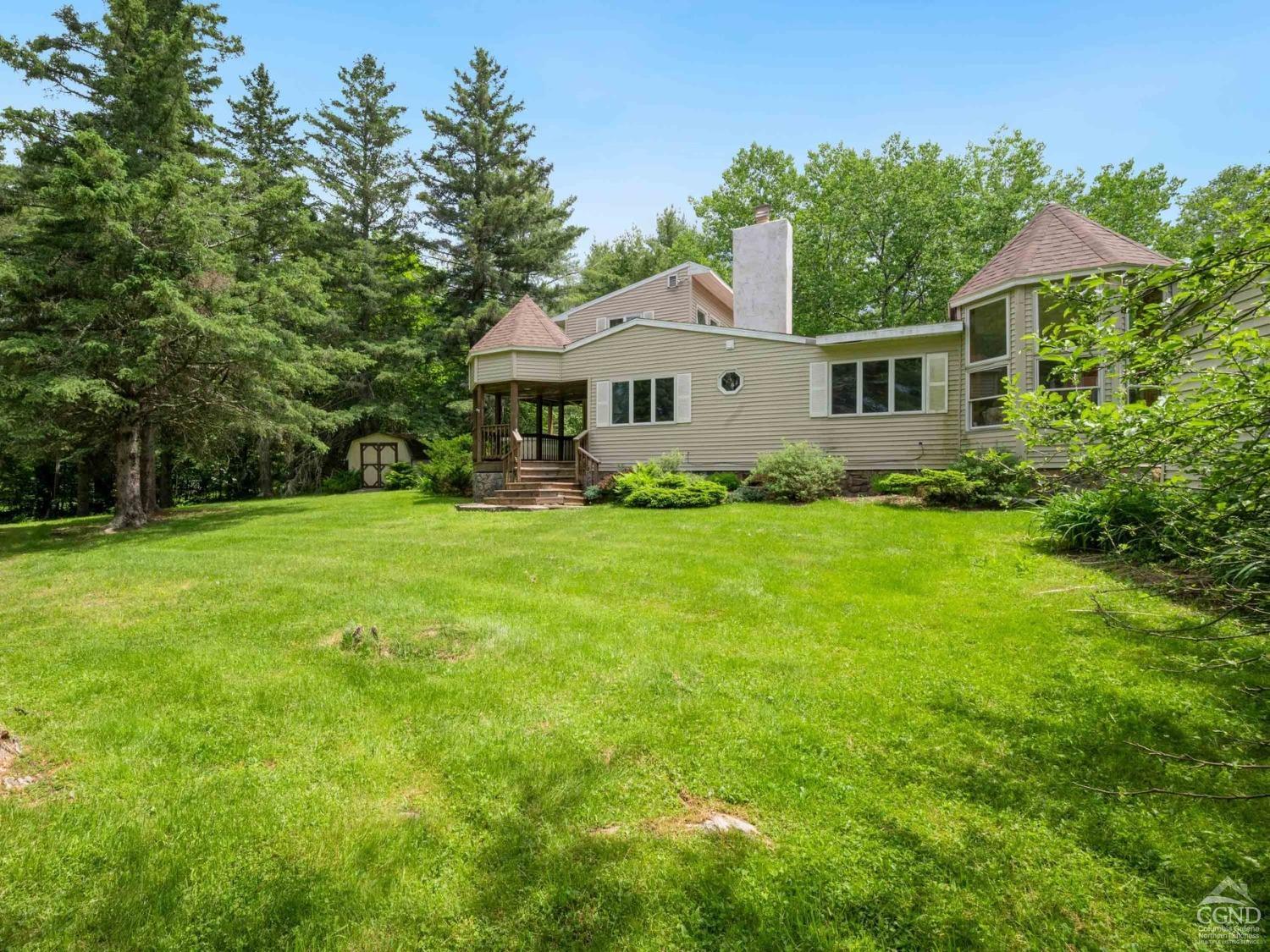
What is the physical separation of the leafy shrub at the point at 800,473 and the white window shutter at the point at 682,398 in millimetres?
3141

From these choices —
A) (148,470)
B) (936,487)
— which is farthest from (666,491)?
(148,470)

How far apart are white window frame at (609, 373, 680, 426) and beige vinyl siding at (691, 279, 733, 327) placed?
4.26 metres

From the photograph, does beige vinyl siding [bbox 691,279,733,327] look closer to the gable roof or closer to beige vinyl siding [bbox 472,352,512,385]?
beige vinyl siding [bbox 472,352,512,385]

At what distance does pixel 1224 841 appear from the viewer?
2.37 meters

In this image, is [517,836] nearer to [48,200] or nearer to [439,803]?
[439,803]

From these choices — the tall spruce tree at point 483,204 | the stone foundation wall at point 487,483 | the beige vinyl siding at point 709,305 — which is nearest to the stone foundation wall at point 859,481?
the beige vinyl siding at point 709,305

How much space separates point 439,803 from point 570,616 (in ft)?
8.84

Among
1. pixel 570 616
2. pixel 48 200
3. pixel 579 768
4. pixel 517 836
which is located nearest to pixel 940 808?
pixel 579 768

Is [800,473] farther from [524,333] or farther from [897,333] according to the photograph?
[524,333]

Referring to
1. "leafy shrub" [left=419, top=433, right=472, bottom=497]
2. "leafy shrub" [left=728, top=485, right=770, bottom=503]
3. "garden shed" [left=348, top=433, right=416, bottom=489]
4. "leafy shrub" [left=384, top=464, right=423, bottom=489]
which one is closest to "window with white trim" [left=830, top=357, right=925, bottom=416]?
"leafy shrub" [left=728, top=485, right=770, bottom=503]

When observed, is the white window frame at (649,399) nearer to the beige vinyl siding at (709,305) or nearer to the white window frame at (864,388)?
the white window frame at (864,388)

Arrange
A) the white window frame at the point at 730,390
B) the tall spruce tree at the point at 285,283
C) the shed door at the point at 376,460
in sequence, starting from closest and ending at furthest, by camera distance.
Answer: the tall spruce tree at the point at 285,283
the white window frame at the point at 730,390
the shed door at the point at 376,460

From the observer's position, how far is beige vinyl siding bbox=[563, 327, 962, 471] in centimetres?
1330

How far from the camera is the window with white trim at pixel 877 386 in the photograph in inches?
528
